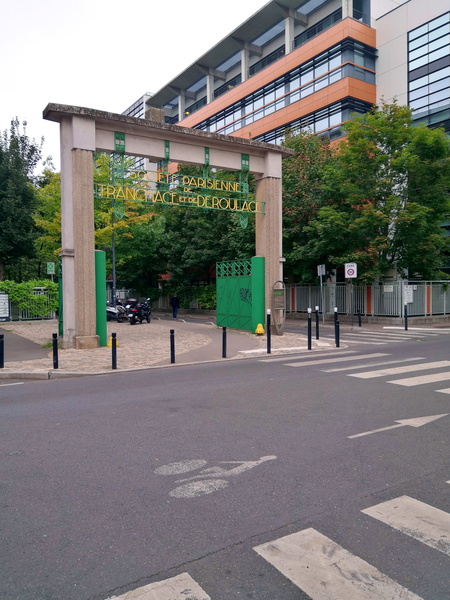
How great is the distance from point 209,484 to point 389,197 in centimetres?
2278

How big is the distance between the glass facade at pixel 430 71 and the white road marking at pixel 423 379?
103 feet

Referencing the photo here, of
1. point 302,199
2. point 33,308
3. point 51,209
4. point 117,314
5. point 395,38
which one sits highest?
point 395,38

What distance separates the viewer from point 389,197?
24.3 metres

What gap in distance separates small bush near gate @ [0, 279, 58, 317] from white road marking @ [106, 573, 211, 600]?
91.0ft

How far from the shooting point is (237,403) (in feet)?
24.8

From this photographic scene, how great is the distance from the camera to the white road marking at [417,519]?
11.1 ft

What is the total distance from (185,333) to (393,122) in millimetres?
16131

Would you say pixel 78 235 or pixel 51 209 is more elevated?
pixel 51 209

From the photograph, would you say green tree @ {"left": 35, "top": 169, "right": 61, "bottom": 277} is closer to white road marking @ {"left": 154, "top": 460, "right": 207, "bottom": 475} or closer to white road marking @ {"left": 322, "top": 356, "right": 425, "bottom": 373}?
white road marking @ {"left": 322, "top": 356, "right": 425, "bottom": 373}

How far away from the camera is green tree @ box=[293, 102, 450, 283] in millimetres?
24609

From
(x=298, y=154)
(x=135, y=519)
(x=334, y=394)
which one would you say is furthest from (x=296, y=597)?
(x=298, y=154)

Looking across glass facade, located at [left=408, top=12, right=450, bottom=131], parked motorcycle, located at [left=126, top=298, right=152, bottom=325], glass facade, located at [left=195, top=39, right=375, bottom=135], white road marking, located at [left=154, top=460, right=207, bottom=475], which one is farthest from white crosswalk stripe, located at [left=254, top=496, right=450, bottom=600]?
→ glass facade, located at [left=195, top=39, right=375, bottom=135]

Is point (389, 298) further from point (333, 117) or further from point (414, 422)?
point (414, 422)

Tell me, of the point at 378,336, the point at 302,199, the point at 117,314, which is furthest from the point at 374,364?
the point at 117,314
